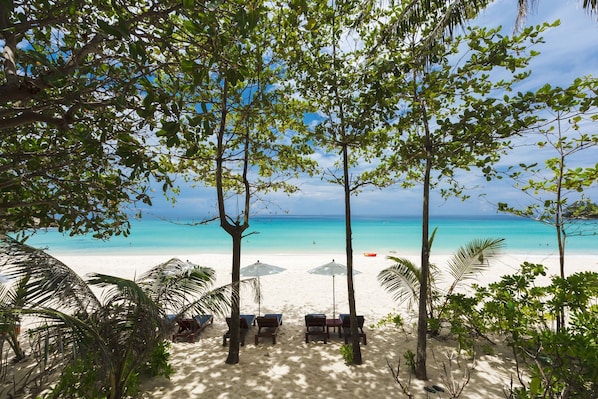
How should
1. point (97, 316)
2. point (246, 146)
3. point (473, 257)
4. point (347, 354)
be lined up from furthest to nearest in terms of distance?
1. point (473, 257)
2. point (246, 146)
3. point (347, 354)
4. point (97, 316)

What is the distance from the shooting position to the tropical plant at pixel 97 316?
11.1 feet

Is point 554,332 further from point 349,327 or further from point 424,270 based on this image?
point 349,327

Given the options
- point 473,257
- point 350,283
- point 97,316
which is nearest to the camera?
point 97,316

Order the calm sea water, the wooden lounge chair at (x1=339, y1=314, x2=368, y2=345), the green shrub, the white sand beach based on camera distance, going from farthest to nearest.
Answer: the calm sea water < the wooden lounge chair at (x1=339, y1=314, x2=368, y2=345) < the green shrub < the white sand beach

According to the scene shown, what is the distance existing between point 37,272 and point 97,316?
116cm

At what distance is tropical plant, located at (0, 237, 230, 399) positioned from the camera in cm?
340

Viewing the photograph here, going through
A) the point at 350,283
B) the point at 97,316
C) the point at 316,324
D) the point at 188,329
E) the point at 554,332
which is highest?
the point at 97,316

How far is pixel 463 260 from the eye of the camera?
315 inches

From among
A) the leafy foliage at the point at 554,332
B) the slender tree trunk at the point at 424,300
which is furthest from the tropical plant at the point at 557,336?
the slender tree trunk at the point at 424,300

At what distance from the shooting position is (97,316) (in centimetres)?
449

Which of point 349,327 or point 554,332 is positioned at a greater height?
point 554,332

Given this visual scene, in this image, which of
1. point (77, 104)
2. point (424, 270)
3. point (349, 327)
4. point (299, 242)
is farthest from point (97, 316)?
point (299, 242)

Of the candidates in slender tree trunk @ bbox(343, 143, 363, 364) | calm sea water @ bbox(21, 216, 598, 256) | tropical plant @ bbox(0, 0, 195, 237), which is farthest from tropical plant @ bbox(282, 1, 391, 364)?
calm sea water @ bbox(21, 216, 598, 256)

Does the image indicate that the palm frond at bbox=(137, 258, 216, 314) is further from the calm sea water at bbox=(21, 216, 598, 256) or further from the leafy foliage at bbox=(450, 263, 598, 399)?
the calm sea water at bbox=(21, 216, 598, 256)
